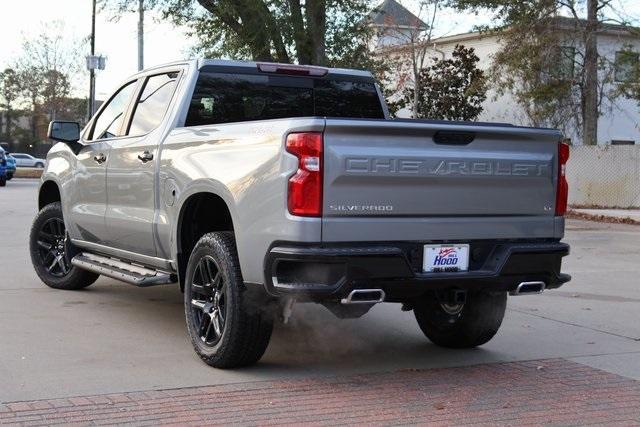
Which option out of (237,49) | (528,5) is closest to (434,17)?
(528,5)

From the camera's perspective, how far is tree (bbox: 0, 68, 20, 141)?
60.4 meters

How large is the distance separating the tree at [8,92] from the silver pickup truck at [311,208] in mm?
56301

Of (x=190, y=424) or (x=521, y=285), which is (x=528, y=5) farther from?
(x=190, y=424)

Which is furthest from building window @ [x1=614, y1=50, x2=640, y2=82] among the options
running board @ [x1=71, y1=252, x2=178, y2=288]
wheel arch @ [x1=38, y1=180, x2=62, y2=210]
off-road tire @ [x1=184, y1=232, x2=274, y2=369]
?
off-road tire @ [x1=184, y1=232, x2=274, y2=369]

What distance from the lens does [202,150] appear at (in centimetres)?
600

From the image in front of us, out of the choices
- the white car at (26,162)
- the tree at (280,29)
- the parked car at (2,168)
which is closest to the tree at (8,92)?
the white car at (26,162)

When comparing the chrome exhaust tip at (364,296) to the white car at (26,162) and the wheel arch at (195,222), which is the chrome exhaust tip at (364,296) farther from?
the white car at (26,162)

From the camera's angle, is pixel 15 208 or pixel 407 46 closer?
pixel 15 208

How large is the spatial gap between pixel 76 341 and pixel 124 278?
61 cm

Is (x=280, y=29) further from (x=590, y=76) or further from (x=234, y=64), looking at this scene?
(x=234, y=64)

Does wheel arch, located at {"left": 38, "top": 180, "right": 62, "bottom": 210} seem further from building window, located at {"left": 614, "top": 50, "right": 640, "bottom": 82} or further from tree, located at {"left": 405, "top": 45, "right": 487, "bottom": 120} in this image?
tree, located at {"left": 405, "top": 45, "right": 487, "bottom": 120}

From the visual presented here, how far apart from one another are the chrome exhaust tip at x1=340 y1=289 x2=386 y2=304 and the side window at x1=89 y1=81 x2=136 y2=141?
3.35m

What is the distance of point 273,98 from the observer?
728cm

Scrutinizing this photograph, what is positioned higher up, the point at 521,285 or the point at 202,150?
the point at 202,150
